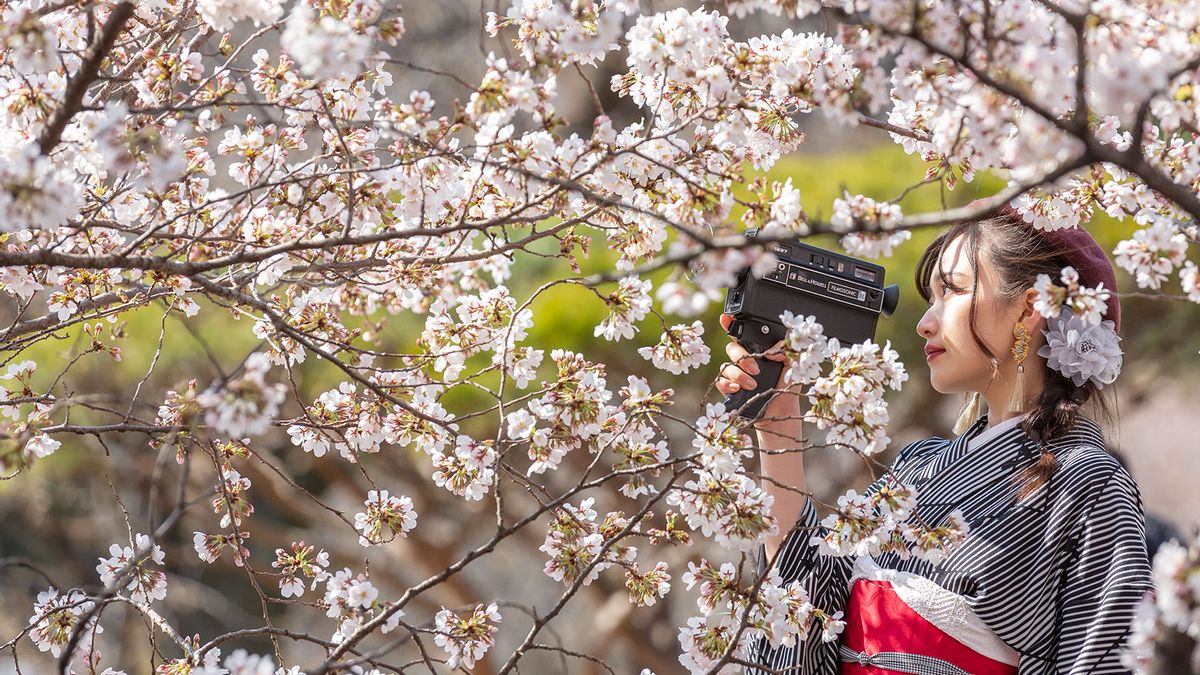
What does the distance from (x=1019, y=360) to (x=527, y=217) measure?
70 cm

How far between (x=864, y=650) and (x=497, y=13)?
2.96 feet

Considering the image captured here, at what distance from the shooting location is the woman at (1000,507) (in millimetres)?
1382

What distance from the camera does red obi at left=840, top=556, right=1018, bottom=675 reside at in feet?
4.71

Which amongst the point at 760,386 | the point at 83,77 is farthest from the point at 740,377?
the point at 83,77

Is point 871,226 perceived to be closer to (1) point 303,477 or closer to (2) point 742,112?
(2) point 742,112

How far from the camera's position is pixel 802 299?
56.2 inches

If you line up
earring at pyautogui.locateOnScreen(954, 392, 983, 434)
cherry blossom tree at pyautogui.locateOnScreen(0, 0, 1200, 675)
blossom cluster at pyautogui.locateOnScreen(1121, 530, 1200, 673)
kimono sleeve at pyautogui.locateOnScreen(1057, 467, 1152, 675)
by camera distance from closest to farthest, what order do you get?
1. blossom cluster at pyautogui.locateOnScreen(1121, 530, 1200, 673)
2. cherry blossom tree at pyautogui.locateOnScreen(0, 0, 1200, 675)
3. kimono sleeve at pyautogui.locateOnScreen(1057, 467, 1152, 675)
4. earring at pyautogui.locateOnScreen(954, 392, 983, 434)

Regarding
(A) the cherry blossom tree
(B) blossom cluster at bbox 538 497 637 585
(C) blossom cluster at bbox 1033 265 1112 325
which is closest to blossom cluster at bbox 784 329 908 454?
(A) the cherry blossom tree

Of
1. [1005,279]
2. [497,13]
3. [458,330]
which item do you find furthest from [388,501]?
[1005,279]

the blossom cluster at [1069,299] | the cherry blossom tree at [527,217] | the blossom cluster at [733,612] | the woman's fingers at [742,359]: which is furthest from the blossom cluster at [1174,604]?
the woman's fingers at [742,359]

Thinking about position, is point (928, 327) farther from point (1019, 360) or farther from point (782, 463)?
point (782, 463)

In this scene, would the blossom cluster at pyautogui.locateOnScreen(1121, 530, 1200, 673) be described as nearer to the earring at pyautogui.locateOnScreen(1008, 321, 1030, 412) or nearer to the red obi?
the red obi

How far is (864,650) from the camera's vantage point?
1.50 metres

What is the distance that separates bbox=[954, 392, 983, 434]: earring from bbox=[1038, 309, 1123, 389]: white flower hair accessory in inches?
10.3
